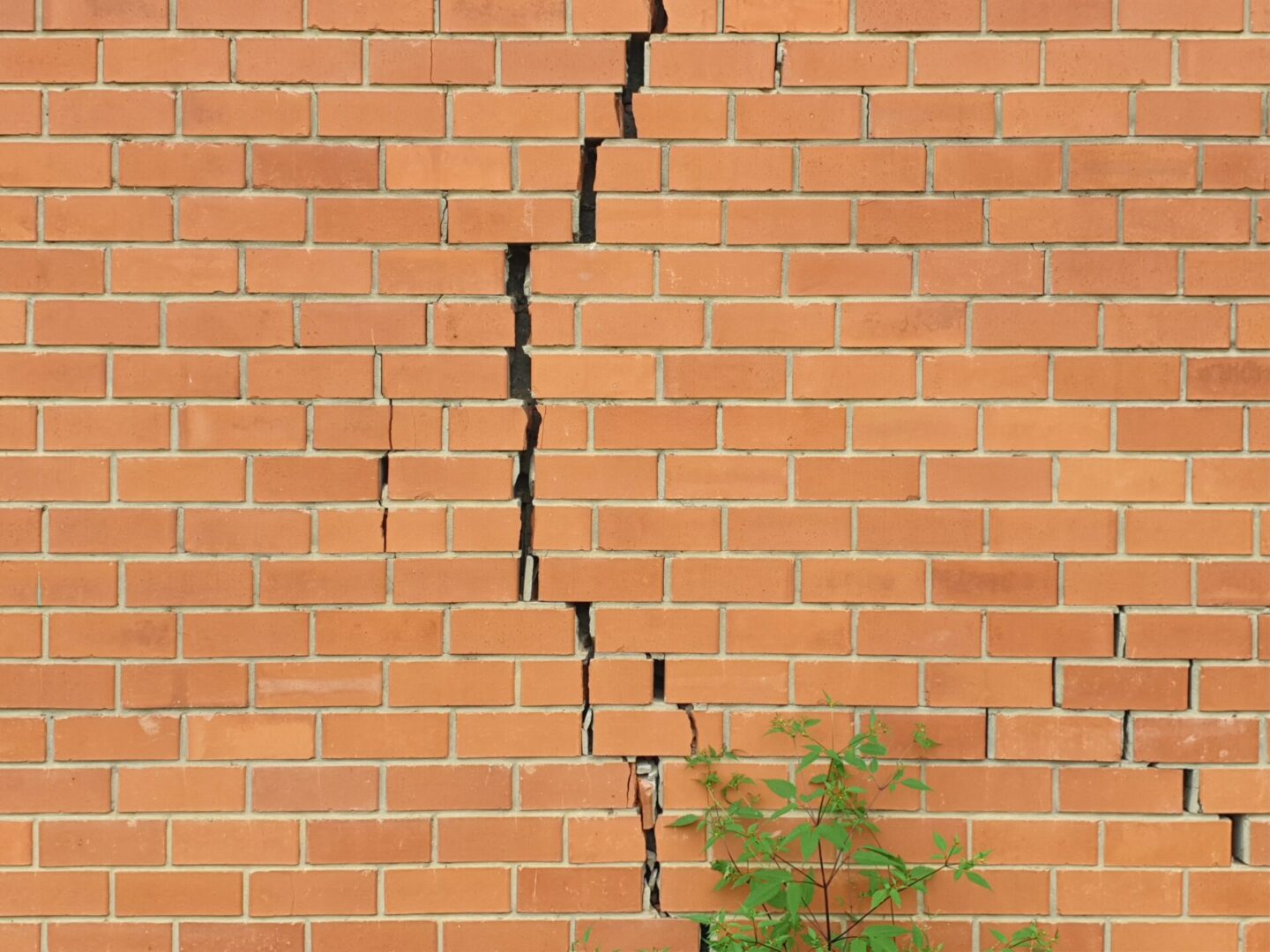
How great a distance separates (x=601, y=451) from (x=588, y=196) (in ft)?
1.63

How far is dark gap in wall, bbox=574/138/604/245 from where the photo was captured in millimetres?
2049

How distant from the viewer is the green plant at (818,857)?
1988 millimetres

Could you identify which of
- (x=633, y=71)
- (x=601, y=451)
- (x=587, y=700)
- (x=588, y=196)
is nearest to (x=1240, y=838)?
(x=587, y=700)

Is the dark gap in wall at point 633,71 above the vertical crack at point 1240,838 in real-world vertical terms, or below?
above

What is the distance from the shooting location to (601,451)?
80.7 inches

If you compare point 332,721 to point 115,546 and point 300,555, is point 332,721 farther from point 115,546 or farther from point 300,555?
point 115,546

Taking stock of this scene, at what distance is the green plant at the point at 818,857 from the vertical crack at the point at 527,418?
49 centimetres

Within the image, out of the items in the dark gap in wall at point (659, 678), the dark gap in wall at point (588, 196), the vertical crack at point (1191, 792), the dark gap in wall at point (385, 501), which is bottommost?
the vertical crack at point (1191, 792)

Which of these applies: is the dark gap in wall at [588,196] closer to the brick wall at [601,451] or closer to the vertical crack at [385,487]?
the brick wall at [601,451]

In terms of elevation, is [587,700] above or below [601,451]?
below

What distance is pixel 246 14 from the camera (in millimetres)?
2014

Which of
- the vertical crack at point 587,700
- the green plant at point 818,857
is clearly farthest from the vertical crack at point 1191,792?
the vertical crack at point 587,700

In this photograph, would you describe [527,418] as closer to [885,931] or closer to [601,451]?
[601,451]

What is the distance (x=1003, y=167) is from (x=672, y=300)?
26.7 inches
